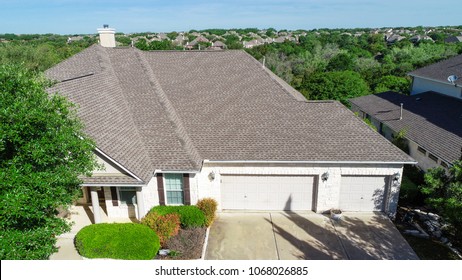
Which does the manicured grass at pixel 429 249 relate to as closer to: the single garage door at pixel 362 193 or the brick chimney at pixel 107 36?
the single garage door at pixel 362 193

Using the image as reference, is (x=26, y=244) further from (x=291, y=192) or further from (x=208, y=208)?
(x=291, y=192)

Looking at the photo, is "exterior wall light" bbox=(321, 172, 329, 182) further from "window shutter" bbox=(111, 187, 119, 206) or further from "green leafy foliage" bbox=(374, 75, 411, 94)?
"green leafy foliage" bbox=(374, 75, 411, 94)

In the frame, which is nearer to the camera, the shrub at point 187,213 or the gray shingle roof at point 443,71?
the shrub at point 187,213

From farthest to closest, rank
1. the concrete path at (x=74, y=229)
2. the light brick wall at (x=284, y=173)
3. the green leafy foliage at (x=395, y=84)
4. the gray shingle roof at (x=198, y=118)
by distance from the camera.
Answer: the green leafy foliage at (x=395, y=84)
the light brick wall at (x=284, y=173)
the gray shingle roof at (x=198, y=118)
the concrete path at (x=74, y=229)

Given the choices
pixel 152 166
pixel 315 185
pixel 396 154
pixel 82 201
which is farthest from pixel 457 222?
pixel 82 201

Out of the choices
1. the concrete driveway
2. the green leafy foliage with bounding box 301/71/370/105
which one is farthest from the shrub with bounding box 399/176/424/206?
the green leafy foliage with bounding box 301/71/370/105

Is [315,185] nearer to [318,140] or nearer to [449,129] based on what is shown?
[318,140]

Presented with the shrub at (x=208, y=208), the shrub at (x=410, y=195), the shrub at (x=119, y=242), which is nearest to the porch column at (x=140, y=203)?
the shrub at (x=119, y=242)
